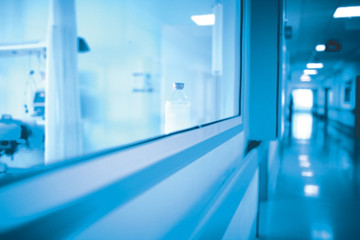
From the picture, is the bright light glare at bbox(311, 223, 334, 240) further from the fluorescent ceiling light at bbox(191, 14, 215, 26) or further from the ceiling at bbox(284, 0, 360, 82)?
the ceiling at bbox(284, 0, 360, 82)

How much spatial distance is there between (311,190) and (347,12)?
12.7ft

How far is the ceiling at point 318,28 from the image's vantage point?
510 cm

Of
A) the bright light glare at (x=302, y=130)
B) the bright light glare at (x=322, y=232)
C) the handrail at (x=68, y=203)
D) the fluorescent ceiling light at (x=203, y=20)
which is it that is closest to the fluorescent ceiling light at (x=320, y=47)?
the bright light glare at (x=302, y=130)

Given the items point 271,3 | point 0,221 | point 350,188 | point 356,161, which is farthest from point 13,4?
point 356,161

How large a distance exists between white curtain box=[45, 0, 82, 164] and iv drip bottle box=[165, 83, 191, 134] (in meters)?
1.17

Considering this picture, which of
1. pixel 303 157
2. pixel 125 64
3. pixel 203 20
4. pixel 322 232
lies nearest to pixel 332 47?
pixel 303 157

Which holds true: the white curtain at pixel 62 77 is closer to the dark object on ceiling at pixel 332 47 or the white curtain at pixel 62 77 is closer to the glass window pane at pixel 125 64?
the glass window pane at pixel 125 64

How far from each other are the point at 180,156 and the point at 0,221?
67 centimetres

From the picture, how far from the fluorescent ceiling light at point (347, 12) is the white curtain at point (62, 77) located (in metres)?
5.21

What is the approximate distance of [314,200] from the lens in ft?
11.3

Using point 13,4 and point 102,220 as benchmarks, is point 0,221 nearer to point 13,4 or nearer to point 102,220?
point 102,220

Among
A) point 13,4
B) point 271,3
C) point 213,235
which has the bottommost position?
point 213,235

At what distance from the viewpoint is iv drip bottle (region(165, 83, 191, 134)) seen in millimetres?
1461

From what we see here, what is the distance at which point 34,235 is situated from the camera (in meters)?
0.44
